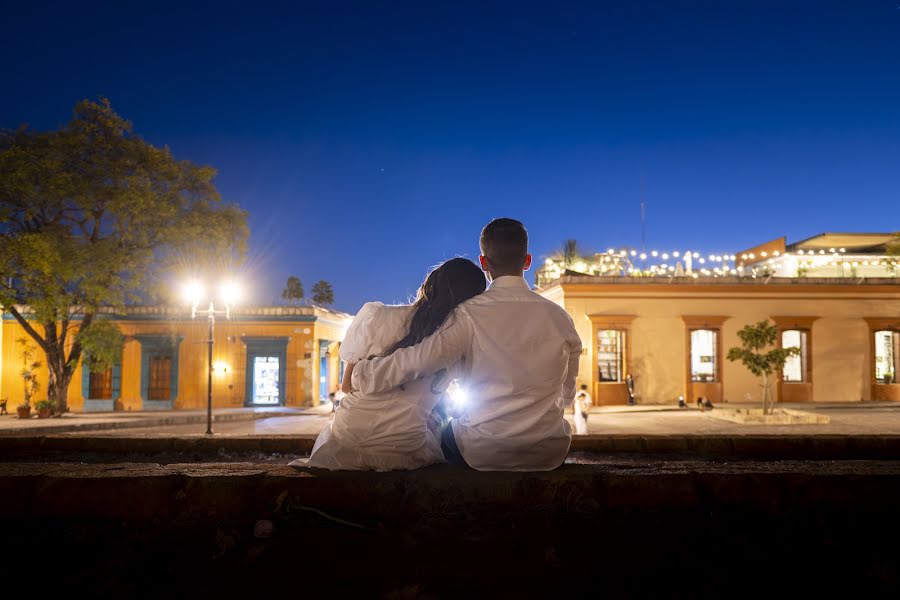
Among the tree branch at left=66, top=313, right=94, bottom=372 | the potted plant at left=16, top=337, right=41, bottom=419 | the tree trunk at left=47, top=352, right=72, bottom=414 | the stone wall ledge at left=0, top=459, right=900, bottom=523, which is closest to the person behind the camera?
the stone wall ledge at left=0, top=459, right=900, bottom=523

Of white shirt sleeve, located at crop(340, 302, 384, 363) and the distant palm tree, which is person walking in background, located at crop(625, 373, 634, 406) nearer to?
the distant palm tree

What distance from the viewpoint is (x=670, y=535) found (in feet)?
6.79

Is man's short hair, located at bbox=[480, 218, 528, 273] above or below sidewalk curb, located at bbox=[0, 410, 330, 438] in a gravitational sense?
above

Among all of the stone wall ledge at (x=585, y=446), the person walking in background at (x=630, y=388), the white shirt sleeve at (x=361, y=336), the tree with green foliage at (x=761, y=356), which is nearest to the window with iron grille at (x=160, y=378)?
the person walking in background at (x=630, y=388)

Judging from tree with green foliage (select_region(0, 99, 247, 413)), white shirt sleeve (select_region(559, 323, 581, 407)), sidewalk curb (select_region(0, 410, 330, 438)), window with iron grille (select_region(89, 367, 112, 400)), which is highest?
tree with green foliage (select_region(0, 99, 247, 413))

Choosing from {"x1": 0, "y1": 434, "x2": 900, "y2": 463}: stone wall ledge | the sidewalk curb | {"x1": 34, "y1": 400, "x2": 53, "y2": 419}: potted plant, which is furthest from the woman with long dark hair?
{"x1": 34, "y1": 400, "x2": 53, "y2": 419}: potted plant

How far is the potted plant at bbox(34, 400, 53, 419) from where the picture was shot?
1961 centimetres

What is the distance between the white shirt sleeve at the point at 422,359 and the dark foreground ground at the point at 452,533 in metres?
0.33

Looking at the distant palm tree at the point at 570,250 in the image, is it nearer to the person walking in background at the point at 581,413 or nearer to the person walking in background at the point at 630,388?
the person walking in background at the point at 630,388

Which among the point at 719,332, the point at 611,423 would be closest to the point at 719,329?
the point at 719,332

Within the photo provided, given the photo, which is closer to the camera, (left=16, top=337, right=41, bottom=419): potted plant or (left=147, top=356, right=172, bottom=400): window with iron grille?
(left=16, top=337, right=41, bottom=419): potted plant

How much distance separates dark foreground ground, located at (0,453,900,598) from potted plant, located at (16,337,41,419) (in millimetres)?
22565

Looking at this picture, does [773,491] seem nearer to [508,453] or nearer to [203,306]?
[508,453]

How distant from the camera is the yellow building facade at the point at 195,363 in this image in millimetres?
24422
